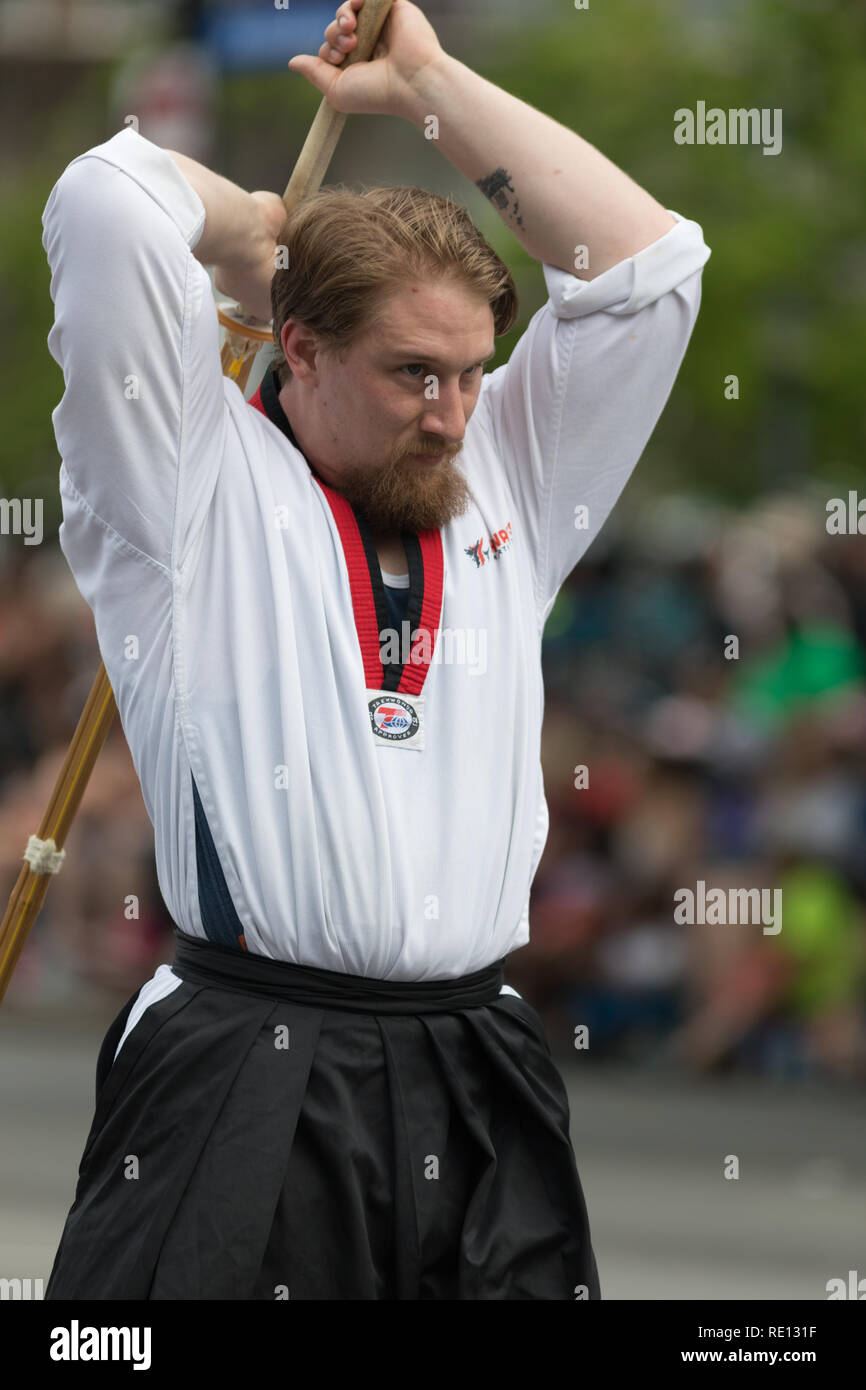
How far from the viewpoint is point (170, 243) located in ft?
9.84

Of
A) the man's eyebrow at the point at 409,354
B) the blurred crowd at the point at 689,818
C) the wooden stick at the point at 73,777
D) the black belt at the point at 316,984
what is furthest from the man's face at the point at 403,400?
the blurred crowd at the point at 689,818

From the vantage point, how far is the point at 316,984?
3051mm

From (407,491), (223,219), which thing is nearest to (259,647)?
(407,491)

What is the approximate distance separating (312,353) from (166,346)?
30cm

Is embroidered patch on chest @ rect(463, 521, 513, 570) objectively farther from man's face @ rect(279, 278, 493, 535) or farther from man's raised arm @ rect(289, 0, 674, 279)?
man's raised arm @ rect(289, 0, 674, 279)

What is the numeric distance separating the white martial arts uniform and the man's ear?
10 cm

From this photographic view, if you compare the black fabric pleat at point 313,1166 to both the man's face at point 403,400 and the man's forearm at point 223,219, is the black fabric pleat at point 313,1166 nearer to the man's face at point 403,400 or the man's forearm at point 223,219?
the man's face at point 403,400

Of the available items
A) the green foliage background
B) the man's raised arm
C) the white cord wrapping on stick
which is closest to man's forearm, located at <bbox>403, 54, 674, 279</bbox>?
the man's raised arm

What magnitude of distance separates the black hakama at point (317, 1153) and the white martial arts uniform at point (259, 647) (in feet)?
0.29

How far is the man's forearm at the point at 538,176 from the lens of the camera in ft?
10.7

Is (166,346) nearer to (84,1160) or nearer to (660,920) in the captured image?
(84,1160)

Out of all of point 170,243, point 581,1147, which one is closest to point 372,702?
point 170,243

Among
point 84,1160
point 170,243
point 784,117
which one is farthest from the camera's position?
point 784,117

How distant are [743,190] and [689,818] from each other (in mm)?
8765
